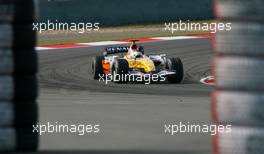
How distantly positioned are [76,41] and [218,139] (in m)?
20.5

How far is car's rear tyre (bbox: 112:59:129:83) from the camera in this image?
55.2 feet

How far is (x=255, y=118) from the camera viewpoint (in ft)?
23.3

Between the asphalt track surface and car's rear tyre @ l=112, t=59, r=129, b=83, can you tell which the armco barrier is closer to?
the asphalt track surface

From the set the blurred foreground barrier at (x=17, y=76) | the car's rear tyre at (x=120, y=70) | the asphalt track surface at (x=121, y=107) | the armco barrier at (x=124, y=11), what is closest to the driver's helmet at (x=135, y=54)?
the car's rear tyre at (x=120, y=70)

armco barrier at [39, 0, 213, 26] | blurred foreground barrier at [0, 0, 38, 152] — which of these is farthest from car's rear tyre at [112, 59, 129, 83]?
armco barrier at [39, 0, 213, 26]

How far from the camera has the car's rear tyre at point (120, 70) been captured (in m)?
16.8

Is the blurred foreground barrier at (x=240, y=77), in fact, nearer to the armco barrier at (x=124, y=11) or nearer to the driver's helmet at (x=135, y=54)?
the driver's helmet at (x=135, y=54)

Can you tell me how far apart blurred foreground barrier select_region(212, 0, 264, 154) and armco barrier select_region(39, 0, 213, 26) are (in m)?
23.9

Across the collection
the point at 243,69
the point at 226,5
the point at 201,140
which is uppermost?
the point at 226,5

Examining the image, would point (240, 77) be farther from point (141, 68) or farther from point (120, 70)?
point (141, 68)

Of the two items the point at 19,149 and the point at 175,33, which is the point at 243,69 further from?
the point at 175,33

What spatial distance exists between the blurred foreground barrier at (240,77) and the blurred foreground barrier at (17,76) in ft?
5.88

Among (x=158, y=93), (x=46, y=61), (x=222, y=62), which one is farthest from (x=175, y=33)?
(x=222, y=62)

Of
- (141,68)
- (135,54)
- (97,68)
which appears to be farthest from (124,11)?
(141,68)
